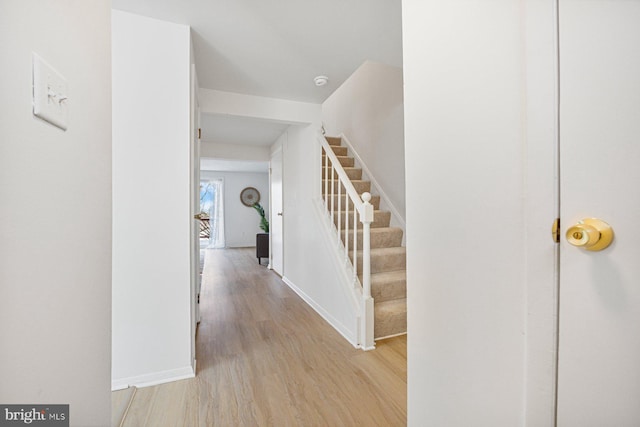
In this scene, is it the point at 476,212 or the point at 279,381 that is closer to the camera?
the point at 476,212

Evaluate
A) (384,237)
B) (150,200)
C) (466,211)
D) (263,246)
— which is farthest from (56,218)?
(263,246)

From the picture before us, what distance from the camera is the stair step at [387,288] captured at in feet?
8.05

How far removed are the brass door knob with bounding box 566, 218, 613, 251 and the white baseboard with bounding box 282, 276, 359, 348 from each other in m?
1.91

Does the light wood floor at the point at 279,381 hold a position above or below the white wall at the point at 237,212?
below

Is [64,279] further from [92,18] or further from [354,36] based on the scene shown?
[354,36]

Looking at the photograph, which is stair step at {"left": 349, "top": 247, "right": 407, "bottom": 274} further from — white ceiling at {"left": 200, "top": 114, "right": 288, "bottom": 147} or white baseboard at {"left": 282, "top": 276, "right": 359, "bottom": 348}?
white ceiling at {"left": 200, "top": 114, "right": 288, "bottom": 147}

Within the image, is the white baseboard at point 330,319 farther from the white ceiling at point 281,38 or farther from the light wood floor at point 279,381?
the white ceiling at point 281,38

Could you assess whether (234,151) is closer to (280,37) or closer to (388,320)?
(280,37)

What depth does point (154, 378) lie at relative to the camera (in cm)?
168

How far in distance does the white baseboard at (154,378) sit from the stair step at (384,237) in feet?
5.74

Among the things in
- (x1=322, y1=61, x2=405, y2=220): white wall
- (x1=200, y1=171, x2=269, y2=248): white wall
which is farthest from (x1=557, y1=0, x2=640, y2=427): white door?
(x1=200, y1=171, x2=269, y2=248): white wall

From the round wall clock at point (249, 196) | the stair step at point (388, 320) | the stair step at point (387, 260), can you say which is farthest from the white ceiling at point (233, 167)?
the stair step at point (388, 320)

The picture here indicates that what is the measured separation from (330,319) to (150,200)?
1.84 meters

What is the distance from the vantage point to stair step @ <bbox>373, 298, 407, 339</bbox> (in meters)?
2.27
